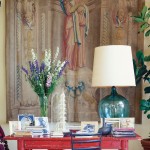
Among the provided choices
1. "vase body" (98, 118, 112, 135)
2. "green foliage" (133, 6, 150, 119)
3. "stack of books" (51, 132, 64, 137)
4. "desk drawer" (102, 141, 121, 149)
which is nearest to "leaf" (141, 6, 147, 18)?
"green foliage" (133, 6, 150, 119)

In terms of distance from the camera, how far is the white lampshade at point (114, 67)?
2.74m

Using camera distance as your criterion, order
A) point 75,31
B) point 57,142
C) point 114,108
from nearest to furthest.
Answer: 1. point 57,142
2. point 114,108
3. point 75,31

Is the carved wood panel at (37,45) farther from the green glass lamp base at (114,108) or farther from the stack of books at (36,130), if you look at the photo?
the stack of books at (36,130)

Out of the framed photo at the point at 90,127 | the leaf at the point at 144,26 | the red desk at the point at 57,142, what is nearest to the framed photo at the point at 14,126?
the red desk at the point at 57,142

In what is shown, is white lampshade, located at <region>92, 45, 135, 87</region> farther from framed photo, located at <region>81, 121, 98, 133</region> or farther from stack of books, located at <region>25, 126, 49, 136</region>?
stack of books, located at <region>25, 126, 49, 136</region>

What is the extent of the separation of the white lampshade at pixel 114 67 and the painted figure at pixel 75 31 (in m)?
0.77

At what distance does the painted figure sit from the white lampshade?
769 millimetres

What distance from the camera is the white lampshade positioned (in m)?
2.74

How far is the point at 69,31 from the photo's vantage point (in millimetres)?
3574

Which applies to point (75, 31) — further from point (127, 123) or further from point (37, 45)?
point (127, 123)

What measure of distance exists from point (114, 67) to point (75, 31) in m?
1.00

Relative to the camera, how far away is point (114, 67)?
9.01 feet

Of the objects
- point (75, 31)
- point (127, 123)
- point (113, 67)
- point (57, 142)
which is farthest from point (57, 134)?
point (75, 31)

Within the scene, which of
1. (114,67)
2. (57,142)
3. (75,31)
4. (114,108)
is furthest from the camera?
(75,31)
